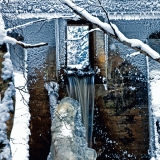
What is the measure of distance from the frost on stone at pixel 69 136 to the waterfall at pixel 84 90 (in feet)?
1.02

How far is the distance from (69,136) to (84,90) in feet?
3.86

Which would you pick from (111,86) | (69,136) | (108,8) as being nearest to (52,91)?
(111,86)

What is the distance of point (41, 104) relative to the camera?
24.1 feet

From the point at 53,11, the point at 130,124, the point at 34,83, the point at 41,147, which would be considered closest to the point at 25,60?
the point at 34,83

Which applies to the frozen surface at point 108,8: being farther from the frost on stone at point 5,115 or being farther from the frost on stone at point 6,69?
the frost on stone at point 5,115

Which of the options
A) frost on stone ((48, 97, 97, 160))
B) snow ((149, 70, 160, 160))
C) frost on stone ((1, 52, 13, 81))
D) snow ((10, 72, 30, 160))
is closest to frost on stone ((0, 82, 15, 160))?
frost on stone ((1, 52, 13, 81))

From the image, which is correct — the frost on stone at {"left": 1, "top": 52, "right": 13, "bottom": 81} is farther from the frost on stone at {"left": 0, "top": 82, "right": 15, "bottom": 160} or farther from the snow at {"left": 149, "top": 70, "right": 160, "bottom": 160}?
the snow at {"left": 149, "top": 70, "right": 160, "bottom": 160}

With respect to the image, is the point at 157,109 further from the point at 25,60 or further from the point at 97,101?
the point at 25,60

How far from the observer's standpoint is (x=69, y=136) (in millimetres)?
6312

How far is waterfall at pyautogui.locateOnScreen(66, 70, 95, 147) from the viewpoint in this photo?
728cm

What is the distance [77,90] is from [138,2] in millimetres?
1746

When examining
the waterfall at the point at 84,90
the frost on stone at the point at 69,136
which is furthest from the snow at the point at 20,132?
the waterfall at the point at 84,90

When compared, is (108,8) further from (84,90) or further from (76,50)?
(84,90)

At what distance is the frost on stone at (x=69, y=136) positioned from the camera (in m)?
6.15
